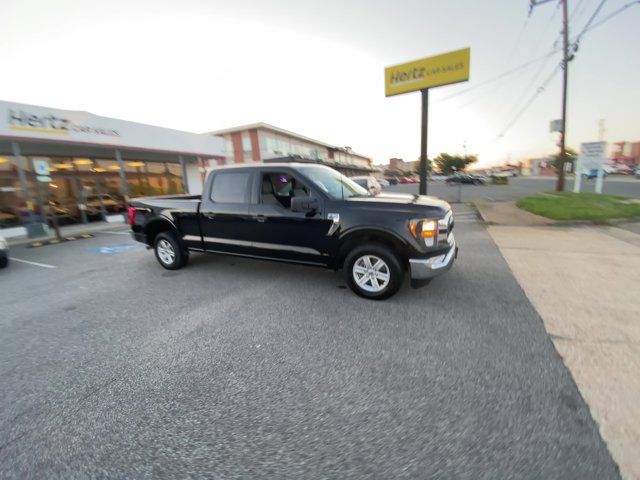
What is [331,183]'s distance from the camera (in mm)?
4754

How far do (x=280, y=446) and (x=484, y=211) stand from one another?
1242cm

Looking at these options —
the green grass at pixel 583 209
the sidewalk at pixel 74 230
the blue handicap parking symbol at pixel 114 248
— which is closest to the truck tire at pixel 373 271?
the blue handicap parking symbol at pixel 114 248

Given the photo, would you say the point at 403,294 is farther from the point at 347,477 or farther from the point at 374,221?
the point at 347,477

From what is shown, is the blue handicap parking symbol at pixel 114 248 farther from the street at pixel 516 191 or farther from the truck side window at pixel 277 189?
the street at pixel 516 191

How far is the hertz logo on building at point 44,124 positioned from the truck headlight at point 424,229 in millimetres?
14878

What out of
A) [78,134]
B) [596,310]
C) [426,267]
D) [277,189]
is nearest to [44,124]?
[78,134]

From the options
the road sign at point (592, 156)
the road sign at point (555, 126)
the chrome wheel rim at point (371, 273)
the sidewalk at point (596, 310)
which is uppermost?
the road sign at point (555, 126)

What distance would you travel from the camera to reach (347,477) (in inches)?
66.7

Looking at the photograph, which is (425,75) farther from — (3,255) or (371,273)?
(3,255)

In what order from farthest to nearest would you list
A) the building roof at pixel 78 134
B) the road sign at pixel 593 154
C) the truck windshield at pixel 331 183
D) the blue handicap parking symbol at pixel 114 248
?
1. the road sign at pixel 593 154
2. the building roof at pixel 78 134
3. the blue handicap parking symbol at pixel 114 248
4. the truck windshield at pixel 331 183

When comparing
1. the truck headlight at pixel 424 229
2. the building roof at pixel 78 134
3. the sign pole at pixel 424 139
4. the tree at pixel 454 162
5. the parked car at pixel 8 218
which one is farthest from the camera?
the tree at pixel 454 162

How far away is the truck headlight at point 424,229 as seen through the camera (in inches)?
147

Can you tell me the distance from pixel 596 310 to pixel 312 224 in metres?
3.70

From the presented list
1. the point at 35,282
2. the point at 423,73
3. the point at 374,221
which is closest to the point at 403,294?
the point at 374,221
